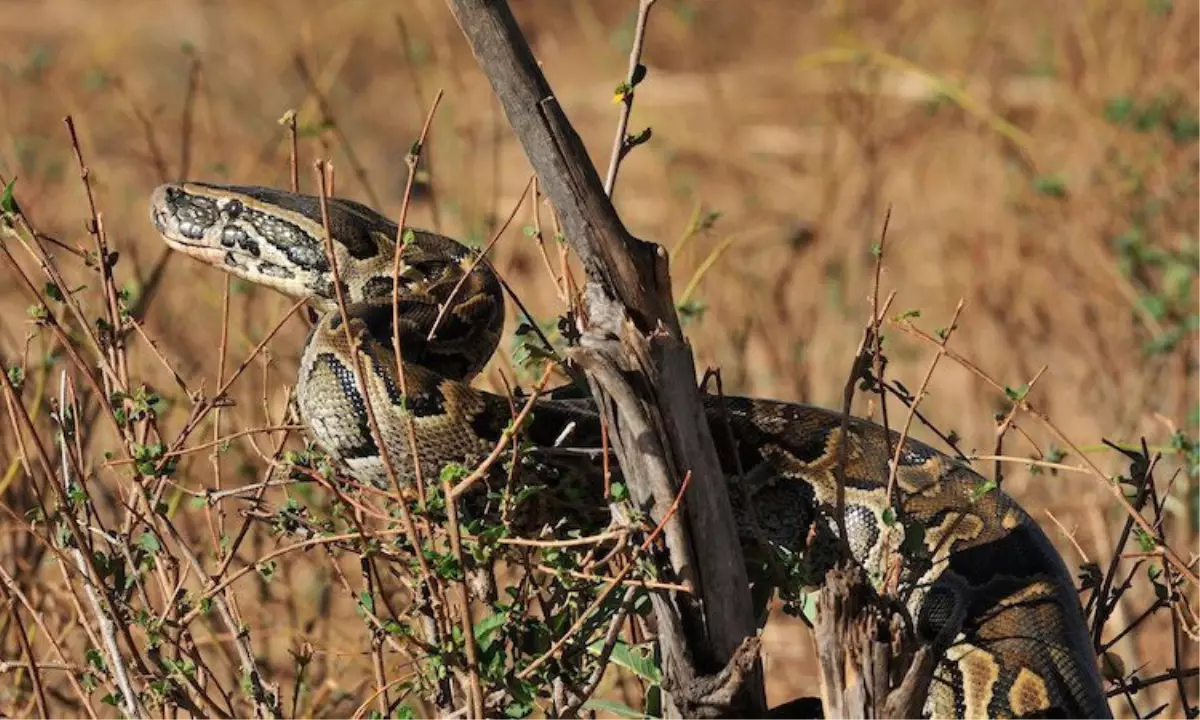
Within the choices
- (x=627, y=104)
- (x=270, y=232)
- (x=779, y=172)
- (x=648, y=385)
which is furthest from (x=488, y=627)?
(x=779, y=172)

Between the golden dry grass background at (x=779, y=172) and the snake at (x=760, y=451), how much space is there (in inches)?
28.0

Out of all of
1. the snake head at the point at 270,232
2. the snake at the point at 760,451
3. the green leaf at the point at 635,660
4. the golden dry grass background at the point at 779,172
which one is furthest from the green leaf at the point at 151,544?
the golden dry grass background at the point at 779,172

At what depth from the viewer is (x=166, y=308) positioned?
8.26 meters

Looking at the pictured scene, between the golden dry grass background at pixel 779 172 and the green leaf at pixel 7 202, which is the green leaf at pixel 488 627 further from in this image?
the golden dry grass background at pixel 779 172

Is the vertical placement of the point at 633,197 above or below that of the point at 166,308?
above

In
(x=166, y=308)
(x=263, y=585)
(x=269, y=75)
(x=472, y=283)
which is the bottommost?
(x=263, y=585)

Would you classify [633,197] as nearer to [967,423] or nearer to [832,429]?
→ [967,423]

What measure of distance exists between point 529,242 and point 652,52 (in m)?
4.20

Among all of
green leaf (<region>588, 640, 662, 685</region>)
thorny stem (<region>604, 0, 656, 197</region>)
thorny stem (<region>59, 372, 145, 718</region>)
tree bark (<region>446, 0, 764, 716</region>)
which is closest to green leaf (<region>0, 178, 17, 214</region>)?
thorny stem (<region>59, 372, 145, 718</region>)

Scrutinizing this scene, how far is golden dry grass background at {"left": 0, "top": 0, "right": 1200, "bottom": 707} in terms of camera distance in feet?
24.2

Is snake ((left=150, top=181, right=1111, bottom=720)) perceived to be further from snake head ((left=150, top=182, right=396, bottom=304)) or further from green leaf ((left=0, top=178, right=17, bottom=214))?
green leaf ((left=0, top=178, right=17, bottom=214))

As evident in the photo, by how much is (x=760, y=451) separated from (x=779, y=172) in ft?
21.8

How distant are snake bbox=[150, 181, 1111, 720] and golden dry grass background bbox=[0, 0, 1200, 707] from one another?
71 centimetres

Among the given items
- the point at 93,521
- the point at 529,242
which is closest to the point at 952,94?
the point at 529,242
